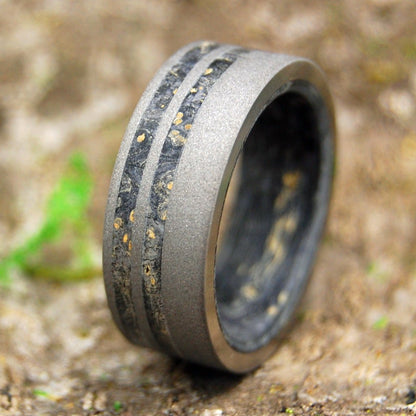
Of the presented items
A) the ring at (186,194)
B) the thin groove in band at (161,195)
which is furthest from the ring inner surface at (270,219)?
the thin groove in band at (161,195)

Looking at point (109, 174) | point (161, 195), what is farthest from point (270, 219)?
point (161, 195)

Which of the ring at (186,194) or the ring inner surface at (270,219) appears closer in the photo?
the ring at (186,194)

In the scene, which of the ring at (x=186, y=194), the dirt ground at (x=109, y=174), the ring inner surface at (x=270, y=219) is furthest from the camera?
the ring inner surface at (x=270, y=219)

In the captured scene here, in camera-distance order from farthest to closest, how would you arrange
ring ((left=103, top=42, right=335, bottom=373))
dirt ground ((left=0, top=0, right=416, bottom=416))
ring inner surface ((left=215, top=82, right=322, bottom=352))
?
ring inner surface ((left=215, top=82, right=322, bottom=352))
dirt ground ((left=0, top=0, right=416, bottom=416))
ring ((left=103, top=42, right=335, bottom=373))

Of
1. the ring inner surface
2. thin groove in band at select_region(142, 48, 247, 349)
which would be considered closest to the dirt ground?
the ring inner surface

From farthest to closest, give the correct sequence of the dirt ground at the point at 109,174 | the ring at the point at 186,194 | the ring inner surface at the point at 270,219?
the ring inner surface at the point at 270,219, the dirt ground at the point at 109,174, the ring at the point at 186,194

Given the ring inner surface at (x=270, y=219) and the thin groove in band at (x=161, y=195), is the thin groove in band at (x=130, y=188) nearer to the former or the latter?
the thin groove in band at (x=161, y=195)

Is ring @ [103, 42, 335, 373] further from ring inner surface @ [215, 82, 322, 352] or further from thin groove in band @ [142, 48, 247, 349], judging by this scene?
ring inner surface @ [215, 82, 322, 352]
